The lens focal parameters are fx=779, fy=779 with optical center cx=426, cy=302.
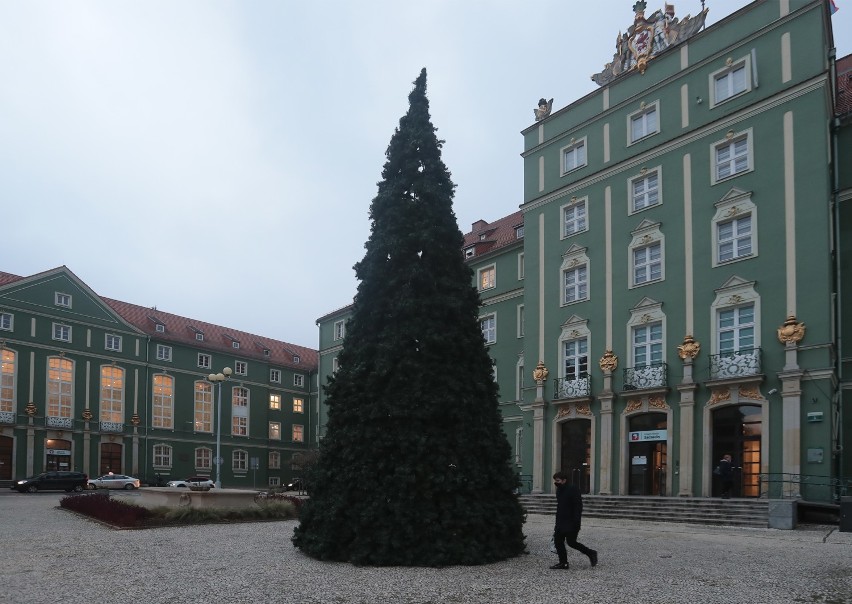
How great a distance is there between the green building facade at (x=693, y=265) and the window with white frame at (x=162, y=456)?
37192mm

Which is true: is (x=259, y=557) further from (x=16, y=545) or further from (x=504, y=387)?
(x=504, y=387)

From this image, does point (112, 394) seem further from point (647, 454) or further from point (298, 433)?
point (647, 454)

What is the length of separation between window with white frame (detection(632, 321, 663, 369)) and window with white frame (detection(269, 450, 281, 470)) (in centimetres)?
4950

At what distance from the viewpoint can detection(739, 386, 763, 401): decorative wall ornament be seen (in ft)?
84.5

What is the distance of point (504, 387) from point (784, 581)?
97.2ft

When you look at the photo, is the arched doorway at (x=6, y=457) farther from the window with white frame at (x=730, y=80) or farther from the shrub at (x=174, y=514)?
the window with white frame at (x=730, y=80)

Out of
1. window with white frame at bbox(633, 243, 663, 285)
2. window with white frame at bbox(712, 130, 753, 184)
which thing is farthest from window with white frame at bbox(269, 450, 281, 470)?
window with white frame at bbox(712, 130, 753, 184)

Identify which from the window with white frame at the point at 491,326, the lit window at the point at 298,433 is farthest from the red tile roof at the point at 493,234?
the lit window at the point at 298,433

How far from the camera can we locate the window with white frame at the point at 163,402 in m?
63.1

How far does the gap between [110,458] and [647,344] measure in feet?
147

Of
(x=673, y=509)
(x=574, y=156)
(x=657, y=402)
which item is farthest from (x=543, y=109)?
(x=673, y=509)

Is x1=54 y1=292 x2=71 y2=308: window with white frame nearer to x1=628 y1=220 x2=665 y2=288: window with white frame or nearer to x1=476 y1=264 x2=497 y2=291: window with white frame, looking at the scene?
x1=476 y1=264 x2=497 y2=291: window with white frame

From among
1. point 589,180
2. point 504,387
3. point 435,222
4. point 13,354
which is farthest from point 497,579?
point 13,354

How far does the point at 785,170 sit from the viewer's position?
26.4 m
